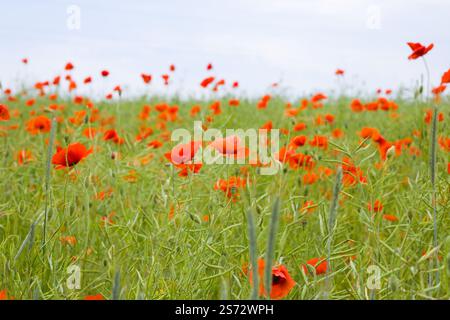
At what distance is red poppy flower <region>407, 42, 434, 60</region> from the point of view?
1537 millimetres

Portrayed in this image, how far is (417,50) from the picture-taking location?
5.08 ft

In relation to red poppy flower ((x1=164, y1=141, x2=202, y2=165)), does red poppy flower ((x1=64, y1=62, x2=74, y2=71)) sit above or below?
above

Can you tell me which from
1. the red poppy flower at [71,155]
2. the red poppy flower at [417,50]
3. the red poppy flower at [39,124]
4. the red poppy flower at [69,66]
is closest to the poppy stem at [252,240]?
the red poppy flower at [71,155]

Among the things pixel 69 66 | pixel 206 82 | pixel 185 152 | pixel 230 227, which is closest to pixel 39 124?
pixel 206 82

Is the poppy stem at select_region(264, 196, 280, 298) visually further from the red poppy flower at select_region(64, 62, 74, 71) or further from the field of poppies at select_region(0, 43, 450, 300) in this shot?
the red poppy flower at select_region(64, 62, 74, 71)

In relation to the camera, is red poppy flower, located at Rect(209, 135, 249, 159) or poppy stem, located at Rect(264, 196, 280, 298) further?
red poppy flower, located at Rect(209, 135, 249, 159)

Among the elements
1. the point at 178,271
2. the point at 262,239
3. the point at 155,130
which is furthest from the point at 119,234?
the point at 155,130

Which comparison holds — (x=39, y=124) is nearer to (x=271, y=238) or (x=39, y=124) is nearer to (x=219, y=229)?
(x=219, y=229)

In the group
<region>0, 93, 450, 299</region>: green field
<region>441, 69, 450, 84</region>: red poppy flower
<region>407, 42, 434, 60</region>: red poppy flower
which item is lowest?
<region>0, 93, 450, 299</region>: green field

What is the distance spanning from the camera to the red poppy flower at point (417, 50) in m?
1.54

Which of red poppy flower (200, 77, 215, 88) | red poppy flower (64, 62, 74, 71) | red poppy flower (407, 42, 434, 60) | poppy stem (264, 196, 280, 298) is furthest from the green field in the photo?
red poppy flower (64, 62, 74, 71)

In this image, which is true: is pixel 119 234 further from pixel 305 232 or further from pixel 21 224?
pixel 305 232

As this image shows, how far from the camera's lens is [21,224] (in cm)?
150
